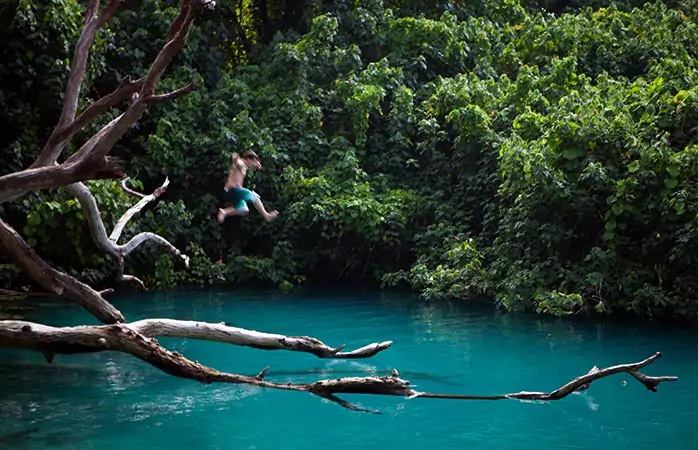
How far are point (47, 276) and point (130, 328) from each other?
1.98m

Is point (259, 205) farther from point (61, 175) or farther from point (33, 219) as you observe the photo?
point (33, 219)

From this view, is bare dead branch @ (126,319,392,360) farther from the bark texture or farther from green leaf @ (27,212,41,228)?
green leaf @ (27,212,41,228)

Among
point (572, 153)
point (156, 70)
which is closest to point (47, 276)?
point (156, 70)

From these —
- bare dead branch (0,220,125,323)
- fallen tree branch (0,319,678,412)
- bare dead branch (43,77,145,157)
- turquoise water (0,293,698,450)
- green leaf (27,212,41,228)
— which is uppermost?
bare dead branch (43,77,145,157)

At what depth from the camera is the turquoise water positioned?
6.37 metres

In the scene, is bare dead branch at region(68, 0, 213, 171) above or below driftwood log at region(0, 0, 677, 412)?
above

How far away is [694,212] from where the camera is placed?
35.2 feet

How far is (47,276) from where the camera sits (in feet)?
26.5

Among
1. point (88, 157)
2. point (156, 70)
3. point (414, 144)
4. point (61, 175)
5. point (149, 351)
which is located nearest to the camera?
point (88, 157)

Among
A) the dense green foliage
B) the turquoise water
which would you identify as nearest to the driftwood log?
the turquoise water

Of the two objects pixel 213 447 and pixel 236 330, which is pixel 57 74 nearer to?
pixel 236 330

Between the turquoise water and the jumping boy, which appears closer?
the turquoise water

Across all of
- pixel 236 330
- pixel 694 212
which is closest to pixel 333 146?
pixel 694 212

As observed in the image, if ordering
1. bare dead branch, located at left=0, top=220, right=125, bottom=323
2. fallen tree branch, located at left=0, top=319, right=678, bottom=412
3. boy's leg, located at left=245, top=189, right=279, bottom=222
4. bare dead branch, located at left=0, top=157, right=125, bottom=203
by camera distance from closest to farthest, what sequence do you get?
bare dead branch, located at left=0, top=157, right=125, bottom=203, fallen tree branch, located at left=0, top=319, right=678, bottom=412, bare dead branch, located at left=0, top=220, right=125, bottom=323, boy's leg, located at left=245, top=189, right=279, bottom=222
